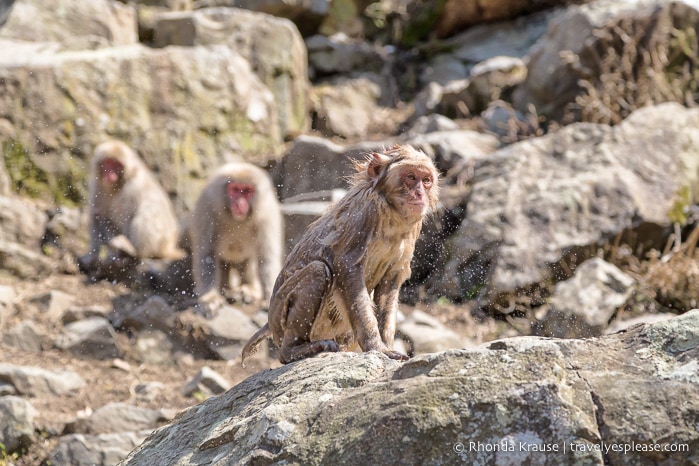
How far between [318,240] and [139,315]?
4.09 m

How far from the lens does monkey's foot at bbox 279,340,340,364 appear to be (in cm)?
396

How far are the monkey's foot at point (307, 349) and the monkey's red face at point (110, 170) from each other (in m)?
6.27

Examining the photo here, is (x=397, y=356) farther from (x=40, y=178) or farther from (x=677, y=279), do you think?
(x=40, y=178)

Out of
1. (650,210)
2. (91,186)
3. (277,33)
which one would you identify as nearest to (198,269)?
(91,186)

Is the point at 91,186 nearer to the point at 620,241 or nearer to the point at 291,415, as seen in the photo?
the point at 620,241

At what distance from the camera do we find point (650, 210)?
8.05 meters

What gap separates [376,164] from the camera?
4.30 meters

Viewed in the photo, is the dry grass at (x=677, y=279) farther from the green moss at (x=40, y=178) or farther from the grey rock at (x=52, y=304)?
the green moss at (x=40, y=178)

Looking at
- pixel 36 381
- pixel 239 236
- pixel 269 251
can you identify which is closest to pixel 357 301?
pixel 36 381

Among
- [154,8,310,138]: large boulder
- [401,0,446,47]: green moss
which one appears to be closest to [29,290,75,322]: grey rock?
[154,8,310,138]: large boulder

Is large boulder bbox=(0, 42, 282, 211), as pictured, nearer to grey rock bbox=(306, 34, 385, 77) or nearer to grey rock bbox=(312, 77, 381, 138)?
grey rock bbox=(312, 77, 381, 138)

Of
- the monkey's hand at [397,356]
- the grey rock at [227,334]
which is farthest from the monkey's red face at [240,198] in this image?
the monkey's hand at [397,356]

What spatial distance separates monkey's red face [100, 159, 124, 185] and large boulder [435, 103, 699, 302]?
3998 millimetres

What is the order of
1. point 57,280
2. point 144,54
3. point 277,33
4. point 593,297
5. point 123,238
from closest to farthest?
point 593,297 → point 57,280 → point 123,238 → point 144,54 → point 277,33
